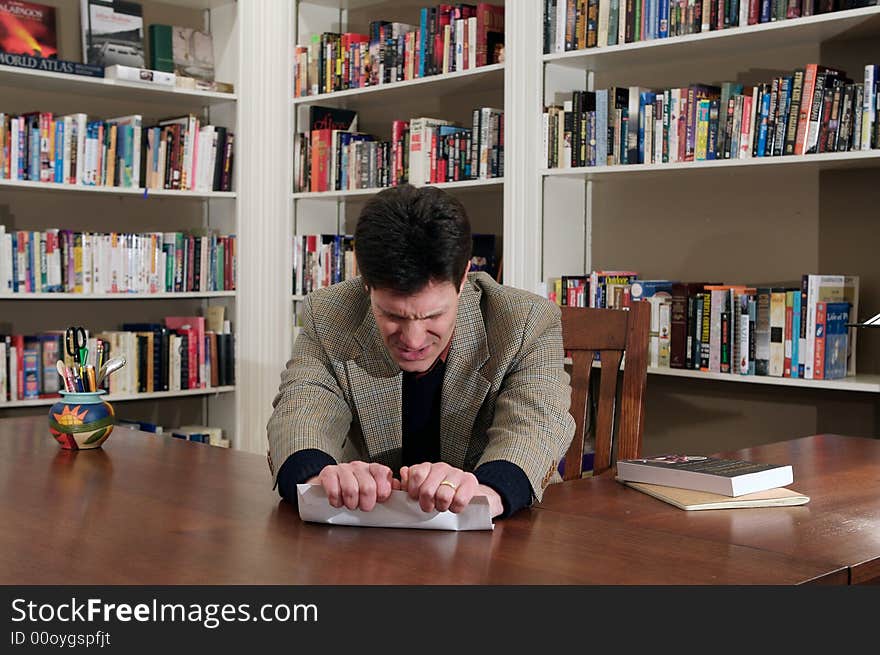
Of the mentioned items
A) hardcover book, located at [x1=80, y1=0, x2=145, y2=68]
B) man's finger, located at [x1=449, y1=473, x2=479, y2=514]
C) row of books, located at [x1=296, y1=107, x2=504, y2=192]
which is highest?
hardcover book, located at [x1=80, y1=0, x2=145, y2=68]

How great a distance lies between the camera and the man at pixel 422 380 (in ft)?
4.55

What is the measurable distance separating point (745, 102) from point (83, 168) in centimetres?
228

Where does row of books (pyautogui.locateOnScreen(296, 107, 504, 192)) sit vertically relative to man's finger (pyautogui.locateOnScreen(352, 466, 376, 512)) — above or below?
above

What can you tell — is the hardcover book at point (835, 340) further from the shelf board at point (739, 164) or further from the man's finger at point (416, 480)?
the man's finger at point (416, 480)

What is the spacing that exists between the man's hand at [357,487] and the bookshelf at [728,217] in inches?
67.5

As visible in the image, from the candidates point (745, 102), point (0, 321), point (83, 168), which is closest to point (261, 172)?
point (83, 168)

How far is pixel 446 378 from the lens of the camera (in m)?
1.67

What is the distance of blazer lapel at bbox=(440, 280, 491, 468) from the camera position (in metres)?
1.66

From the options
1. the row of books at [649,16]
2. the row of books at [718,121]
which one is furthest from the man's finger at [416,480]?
the row of books at [649,16]

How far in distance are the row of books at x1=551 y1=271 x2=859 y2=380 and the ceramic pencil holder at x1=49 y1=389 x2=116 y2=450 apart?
1372 mm

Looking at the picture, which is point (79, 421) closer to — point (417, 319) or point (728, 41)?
point (417, 319)

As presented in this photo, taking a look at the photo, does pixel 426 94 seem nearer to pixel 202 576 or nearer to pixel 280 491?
Answer: pixel 280 491

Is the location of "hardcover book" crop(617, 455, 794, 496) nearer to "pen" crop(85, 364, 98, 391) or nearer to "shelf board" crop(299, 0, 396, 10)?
"pen" crop(85, 364, 98, 391)

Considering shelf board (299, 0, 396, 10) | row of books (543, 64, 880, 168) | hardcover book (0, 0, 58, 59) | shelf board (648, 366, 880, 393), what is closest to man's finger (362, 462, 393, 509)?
shelf board (648, 366, 880, 393)
